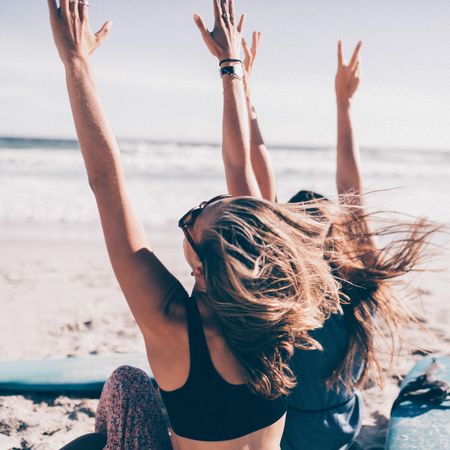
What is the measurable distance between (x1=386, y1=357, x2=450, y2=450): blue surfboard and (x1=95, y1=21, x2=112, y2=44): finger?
7.45ft

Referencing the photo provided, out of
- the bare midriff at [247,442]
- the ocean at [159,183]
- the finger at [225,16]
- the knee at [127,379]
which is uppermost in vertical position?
the finger at [225,16]

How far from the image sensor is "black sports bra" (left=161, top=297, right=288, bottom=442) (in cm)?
156

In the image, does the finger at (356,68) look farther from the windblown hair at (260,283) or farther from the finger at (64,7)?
the finger at (64,7)

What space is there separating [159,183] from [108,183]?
39.9ft

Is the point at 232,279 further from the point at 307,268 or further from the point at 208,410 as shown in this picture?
the point at 208,410

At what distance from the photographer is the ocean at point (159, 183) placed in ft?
28.8

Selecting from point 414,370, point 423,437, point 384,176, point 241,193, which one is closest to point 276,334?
point 241,193

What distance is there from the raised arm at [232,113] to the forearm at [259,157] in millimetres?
483

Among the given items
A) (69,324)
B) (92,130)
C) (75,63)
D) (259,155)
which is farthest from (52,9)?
(69,324)

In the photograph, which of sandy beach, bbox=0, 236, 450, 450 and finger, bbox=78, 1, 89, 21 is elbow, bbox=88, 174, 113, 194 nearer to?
finger, bbox=78, 1, 89, 21

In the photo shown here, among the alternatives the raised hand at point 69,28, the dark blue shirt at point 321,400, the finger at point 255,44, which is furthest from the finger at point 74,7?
the finger at point 255,44

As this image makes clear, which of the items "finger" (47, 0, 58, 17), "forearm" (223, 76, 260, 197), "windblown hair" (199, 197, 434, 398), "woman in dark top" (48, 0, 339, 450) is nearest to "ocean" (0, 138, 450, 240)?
"forearm" (223, 76, 260, 197)

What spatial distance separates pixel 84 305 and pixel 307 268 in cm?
417

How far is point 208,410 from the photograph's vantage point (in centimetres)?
160
